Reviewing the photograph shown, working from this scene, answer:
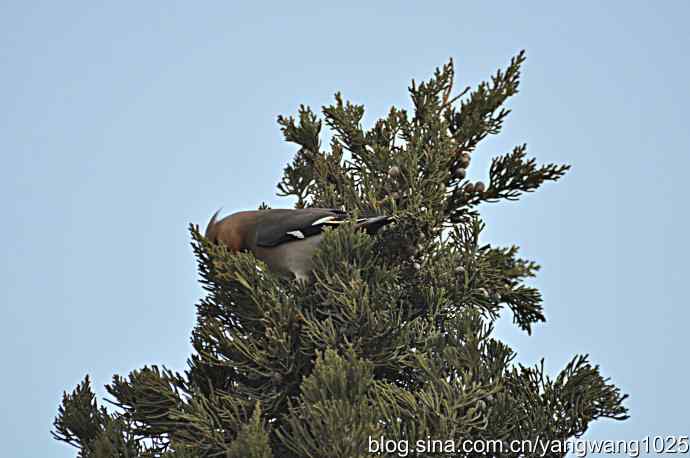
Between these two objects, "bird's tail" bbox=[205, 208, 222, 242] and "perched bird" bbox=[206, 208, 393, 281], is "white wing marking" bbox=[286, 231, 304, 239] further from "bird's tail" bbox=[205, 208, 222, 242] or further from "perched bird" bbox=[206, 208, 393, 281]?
"bird's tail" bbox=[205, 208, 222, 242]

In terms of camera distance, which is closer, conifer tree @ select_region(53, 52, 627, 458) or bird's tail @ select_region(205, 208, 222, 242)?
conifer tree @ select_region(53, 52, 627, 458)

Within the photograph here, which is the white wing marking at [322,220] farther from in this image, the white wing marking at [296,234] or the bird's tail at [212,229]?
the bird's tail at [212,229]

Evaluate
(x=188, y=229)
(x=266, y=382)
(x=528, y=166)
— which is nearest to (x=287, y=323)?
(x=266, y=382)

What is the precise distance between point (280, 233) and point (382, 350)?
2.35 ft

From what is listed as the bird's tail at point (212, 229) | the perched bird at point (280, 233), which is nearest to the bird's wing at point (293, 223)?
the perched bird at point (280, 233)

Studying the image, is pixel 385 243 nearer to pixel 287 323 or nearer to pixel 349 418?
pixel 287 323

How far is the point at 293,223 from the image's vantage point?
134 inches

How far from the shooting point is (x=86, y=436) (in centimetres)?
304

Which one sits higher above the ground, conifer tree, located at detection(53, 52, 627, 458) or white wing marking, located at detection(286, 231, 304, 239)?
white wing marking, located at detection(286, 231, 304, 239)

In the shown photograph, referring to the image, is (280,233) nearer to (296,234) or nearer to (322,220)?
(296,234)

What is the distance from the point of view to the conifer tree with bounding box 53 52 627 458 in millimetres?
2699

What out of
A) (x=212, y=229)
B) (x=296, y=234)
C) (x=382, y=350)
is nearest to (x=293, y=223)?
(x=296, y=234)

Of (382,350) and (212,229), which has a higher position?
(212,229)

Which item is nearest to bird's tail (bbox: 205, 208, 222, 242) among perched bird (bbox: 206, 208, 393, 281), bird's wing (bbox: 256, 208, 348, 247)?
perched bird (bbox: 206, 208, 393, 281)
